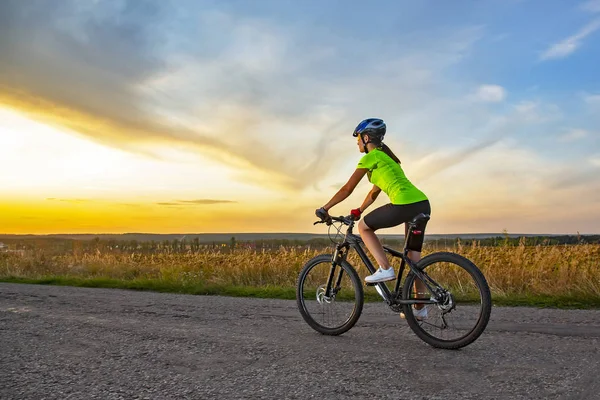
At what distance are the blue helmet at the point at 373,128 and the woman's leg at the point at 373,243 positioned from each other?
98 centimetres

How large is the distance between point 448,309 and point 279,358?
1.82 meters

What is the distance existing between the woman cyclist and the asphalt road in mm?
915

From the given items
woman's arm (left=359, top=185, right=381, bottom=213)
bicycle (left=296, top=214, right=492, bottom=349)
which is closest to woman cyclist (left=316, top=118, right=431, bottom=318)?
bicycle (left=296, top=214, right=492, bottom=349)

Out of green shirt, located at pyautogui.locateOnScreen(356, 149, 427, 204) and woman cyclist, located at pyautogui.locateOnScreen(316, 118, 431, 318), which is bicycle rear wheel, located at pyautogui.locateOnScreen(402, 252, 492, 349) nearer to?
woman cyclist, located at pyautogui.locateOnScreen(316, 118, 431, 318)

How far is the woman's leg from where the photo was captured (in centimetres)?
584

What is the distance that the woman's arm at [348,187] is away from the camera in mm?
5879

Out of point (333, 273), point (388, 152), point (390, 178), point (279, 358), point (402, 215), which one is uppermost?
point (388, 152)

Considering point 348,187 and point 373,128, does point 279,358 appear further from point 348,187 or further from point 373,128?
point 373,128

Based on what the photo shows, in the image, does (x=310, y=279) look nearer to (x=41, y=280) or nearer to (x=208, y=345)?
(x=208, y=345)

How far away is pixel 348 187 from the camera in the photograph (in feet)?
19.4

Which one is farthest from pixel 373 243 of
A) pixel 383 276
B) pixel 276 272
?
pixel 276 272

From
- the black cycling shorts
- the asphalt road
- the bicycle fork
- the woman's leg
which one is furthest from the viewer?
the bicycle fork

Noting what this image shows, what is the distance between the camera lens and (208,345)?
5.50 m

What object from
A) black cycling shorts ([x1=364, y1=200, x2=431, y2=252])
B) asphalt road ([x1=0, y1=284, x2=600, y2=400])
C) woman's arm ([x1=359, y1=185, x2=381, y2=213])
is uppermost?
woman's arm ([x1=359, y1=185, x2=381, y2=213])
